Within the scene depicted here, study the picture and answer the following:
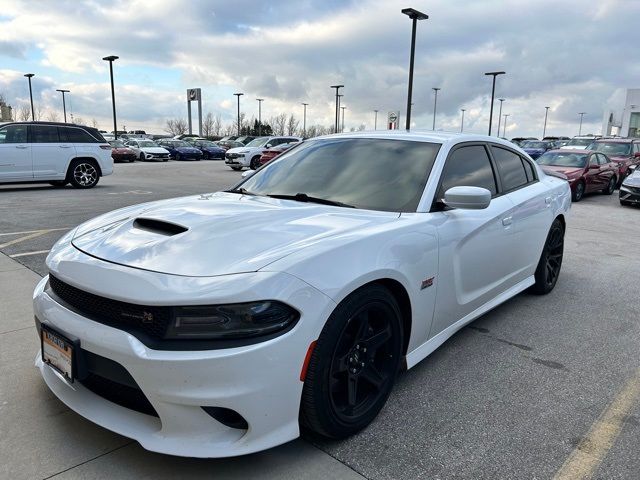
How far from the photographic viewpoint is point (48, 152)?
42.3 feet

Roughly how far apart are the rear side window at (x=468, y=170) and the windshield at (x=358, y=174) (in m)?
0.14

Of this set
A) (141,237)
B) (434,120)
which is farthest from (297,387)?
(434,120)

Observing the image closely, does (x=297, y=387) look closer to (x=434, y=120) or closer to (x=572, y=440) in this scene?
(x=572, y=440)

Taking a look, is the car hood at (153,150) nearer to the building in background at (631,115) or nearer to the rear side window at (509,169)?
the rear side window at (509,169)

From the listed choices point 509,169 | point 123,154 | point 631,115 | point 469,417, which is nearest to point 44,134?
point 509,169

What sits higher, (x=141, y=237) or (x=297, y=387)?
(x=141, y=237)

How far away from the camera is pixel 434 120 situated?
167 feet

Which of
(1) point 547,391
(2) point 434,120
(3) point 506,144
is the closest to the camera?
(1) point 547,391

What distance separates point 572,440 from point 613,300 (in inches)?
114

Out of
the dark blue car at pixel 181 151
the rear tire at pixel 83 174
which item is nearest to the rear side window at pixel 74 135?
the rear tire at pixel 83 174

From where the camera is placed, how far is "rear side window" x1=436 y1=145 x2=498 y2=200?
337 cm

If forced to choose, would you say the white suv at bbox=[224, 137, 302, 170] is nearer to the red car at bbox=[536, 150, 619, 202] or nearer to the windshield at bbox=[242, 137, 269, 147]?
the windshield at bbox=[242, 137, 269, 147]

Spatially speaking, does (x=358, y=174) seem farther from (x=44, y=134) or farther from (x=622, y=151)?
(x=622, y=151)

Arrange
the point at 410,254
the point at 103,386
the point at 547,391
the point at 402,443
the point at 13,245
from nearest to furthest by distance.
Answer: the point at 103,386, the point at 402,443, the point at 410,254, the point at 547,391, the point at 13,245
